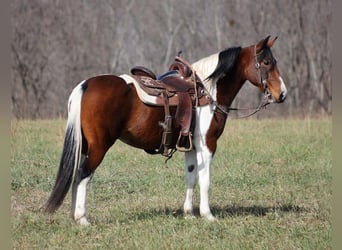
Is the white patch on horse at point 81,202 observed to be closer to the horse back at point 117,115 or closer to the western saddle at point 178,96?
the horse back at point 117,115

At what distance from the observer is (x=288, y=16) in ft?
92.9

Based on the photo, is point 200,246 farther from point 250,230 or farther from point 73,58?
point 73,58

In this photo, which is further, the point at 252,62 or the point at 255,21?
the point at 255,21

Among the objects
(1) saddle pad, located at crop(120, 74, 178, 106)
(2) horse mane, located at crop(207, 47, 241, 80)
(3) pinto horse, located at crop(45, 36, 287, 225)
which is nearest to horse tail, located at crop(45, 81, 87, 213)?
(3) pinto horse, located at crop(45, 36, 287, 225)

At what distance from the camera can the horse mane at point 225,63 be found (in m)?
5.29

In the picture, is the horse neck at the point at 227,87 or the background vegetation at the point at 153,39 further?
the background vegetation at the point at 153,39

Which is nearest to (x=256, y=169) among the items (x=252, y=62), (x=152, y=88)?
(x=252, y=62)

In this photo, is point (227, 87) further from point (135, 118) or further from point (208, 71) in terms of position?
point (135, 118)

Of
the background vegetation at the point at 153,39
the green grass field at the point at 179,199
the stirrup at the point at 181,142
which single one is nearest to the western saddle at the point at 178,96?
the stirrup at the point at 181,142

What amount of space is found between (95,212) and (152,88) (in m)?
1.65

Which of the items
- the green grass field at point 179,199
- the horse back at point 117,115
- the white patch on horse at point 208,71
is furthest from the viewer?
the white patch on horse at point 208,71

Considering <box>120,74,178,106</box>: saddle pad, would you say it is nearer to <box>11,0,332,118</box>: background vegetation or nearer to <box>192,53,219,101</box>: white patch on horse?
<box>192,53,219,101</box>: white patch on horse

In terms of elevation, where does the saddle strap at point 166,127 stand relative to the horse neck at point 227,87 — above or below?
below

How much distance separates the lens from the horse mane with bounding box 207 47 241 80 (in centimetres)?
529
